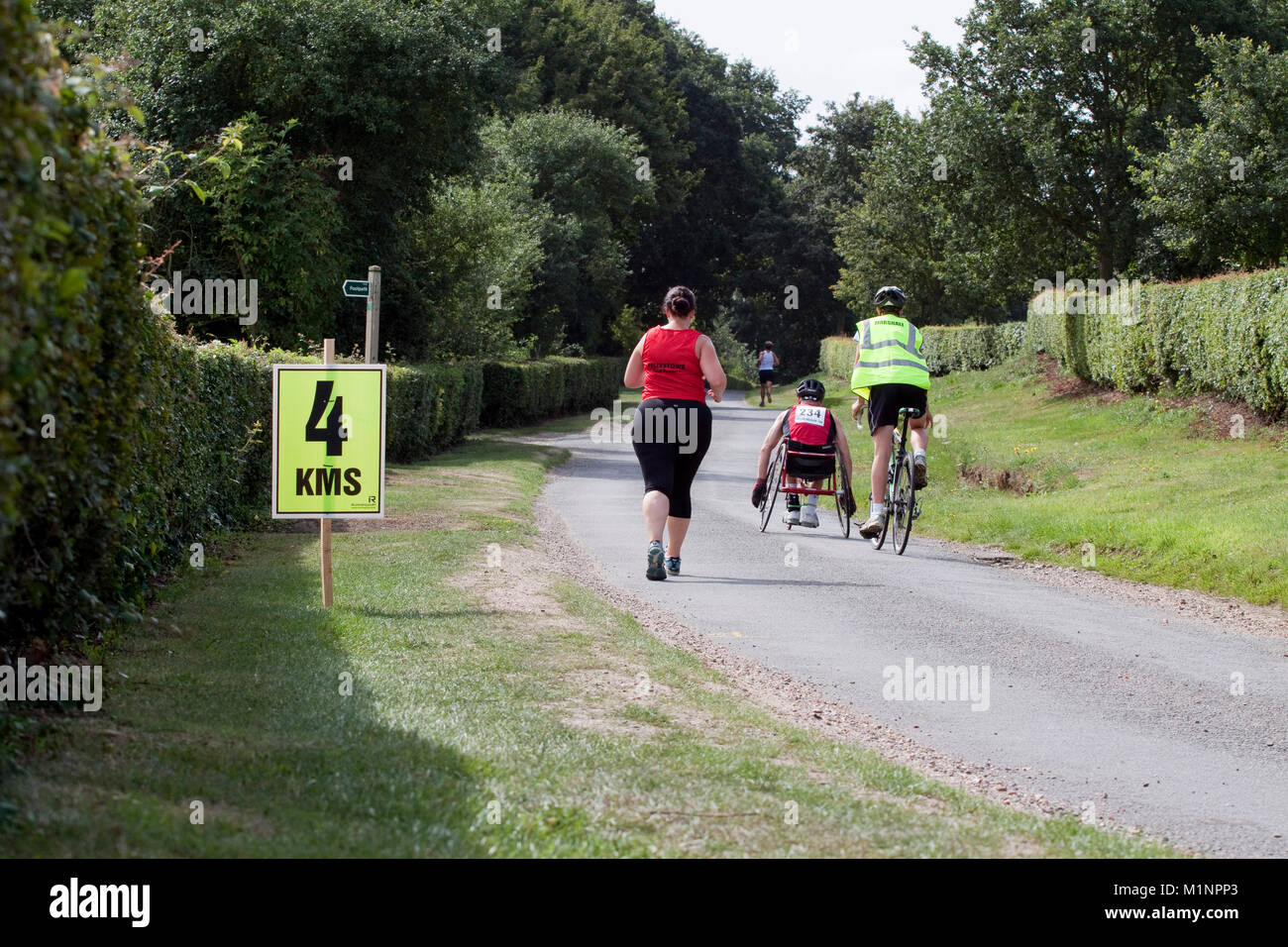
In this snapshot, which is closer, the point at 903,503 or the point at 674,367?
the point at 674,367

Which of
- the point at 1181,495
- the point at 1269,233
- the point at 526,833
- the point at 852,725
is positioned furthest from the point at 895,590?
the point at 1269,233

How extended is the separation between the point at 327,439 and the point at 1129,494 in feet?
34.0

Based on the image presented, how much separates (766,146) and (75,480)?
81.8 metres

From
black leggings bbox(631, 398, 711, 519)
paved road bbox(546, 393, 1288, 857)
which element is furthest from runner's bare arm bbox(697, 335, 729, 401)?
paved road bbox(546, 393, 1288, 857)

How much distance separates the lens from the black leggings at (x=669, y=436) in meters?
10.0

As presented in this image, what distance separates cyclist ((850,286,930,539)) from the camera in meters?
12.5

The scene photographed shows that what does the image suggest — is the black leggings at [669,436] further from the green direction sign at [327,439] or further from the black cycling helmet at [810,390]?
the black cycling helmet at [810,390]

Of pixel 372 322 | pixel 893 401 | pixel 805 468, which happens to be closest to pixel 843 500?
pixel 805 468

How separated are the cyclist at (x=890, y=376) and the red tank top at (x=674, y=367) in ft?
8.80

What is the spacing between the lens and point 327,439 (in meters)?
9.09

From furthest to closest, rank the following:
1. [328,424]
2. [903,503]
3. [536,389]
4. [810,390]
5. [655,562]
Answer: [536,389]
[810,390]
[903,503]
[655,562]
[328,424]

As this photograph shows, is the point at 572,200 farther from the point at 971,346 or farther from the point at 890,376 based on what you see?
the point at 890,376

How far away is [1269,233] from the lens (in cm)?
2992

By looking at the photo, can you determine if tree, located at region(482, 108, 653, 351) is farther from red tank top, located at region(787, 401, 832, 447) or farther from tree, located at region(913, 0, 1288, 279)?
red tank top, located at region(787, 401, 832, 447)
